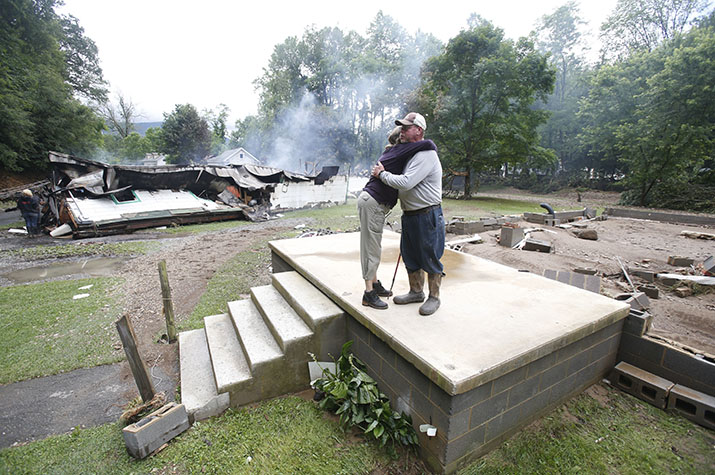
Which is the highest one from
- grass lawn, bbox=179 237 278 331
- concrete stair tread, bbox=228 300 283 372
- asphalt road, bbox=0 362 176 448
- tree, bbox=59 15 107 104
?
tree, bbox=59 15 107 104

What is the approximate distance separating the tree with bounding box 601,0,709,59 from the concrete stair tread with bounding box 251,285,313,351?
31.6m

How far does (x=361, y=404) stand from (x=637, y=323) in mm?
2423

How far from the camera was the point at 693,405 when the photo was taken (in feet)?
7.39

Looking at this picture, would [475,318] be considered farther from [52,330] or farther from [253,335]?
[52,330]

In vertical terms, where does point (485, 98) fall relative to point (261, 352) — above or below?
above

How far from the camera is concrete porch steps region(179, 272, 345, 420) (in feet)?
7.91

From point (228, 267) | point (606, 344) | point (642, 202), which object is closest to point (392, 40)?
point (642, 202)

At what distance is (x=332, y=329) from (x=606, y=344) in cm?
231

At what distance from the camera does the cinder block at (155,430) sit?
1.95 metres

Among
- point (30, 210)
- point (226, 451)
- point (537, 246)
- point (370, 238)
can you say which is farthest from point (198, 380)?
point (30, 210)

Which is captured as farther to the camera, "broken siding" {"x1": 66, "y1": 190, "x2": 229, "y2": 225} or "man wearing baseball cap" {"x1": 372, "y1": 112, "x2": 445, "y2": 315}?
"broken siding" {"x1": 66, "y1": 190, "x2": 229, "y2": 225}

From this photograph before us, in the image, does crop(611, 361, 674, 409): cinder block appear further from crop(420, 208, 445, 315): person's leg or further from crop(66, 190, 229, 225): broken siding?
crop(66, 190, 229, 225): broken siding

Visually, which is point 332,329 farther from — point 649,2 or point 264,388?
A: point 649,2

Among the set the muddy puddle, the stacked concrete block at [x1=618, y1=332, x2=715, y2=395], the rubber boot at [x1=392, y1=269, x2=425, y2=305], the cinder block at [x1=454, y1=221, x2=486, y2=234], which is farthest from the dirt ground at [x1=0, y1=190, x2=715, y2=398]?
the rubber boot at [x1=392, y1=269, x2=425, y2=305]
